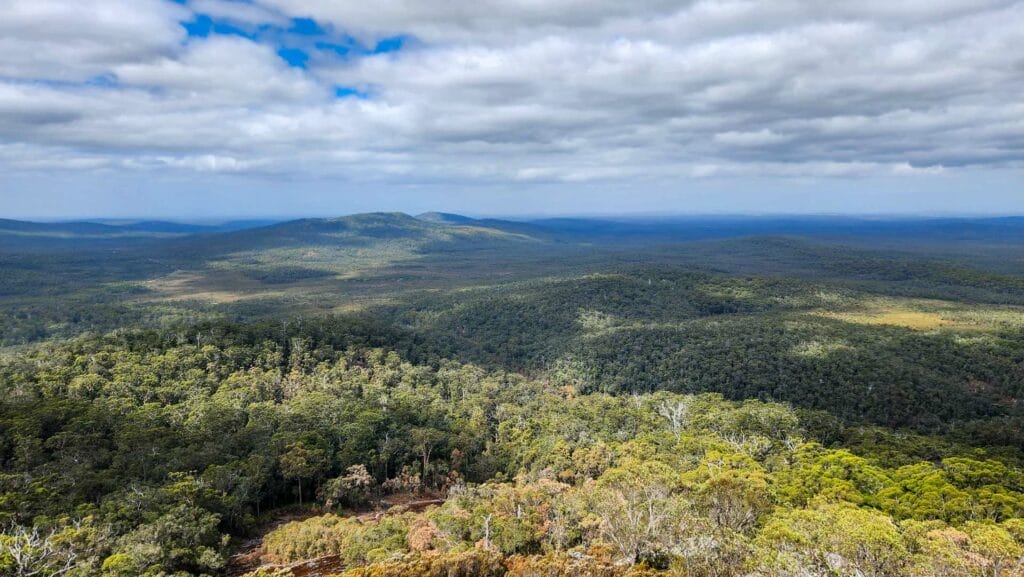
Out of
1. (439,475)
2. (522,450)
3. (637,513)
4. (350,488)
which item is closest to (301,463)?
(350,488)

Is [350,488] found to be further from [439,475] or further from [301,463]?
[439,475]

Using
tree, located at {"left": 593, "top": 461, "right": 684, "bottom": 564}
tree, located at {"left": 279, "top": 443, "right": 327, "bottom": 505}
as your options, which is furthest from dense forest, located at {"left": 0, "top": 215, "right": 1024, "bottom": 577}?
tree, located at {"left": 279, "top": 443, "right": 327, "bottom": 505}

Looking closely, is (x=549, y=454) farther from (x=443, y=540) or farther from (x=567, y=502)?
(x=443, y=540)

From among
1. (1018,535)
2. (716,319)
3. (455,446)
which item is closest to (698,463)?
(1018,535)

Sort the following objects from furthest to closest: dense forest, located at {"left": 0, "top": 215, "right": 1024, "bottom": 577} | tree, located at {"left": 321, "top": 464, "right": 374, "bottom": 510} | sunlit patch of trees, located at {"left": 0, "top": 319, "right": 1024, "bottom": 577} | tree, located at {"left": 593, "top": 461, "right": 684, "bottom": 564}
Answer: tree, located at {"left": 321, "top": 464, "right": 374, "bottom": 510}, tree, located at {"left": 593, "top": 461, "right": 684, "bottom": 564}, dense forest, located at {"left": 0, "top": 215, "right": 1024, "bottom": 577}, sunlit patch of trees, located at {"left": 0, "top": 319, "right": 1024, "bottom": 577}

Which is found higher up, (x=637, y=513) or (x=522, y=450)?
(x=637, y=513)

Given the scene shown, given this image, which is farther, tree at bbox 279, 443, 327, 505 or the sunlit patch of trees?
tree at bbox 279, 443, 327, 505

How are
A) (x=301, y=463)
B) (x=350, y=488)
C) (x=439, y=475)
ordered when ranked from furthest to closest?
(x=439, y=475) → (x=350, y=488) → (x=301, y=463)

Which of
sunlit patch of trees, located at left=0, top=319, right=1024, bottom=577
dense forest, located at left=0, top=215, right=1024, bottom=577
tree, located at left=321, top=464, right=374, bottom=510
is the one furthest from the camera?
tree, located at left=321, top=464, right=374, bottom=510

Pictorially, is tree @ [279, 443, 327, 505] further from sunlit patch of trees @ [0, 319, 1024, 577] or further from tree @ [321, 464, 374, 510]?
tree @ [321, 464, 374, 510]
